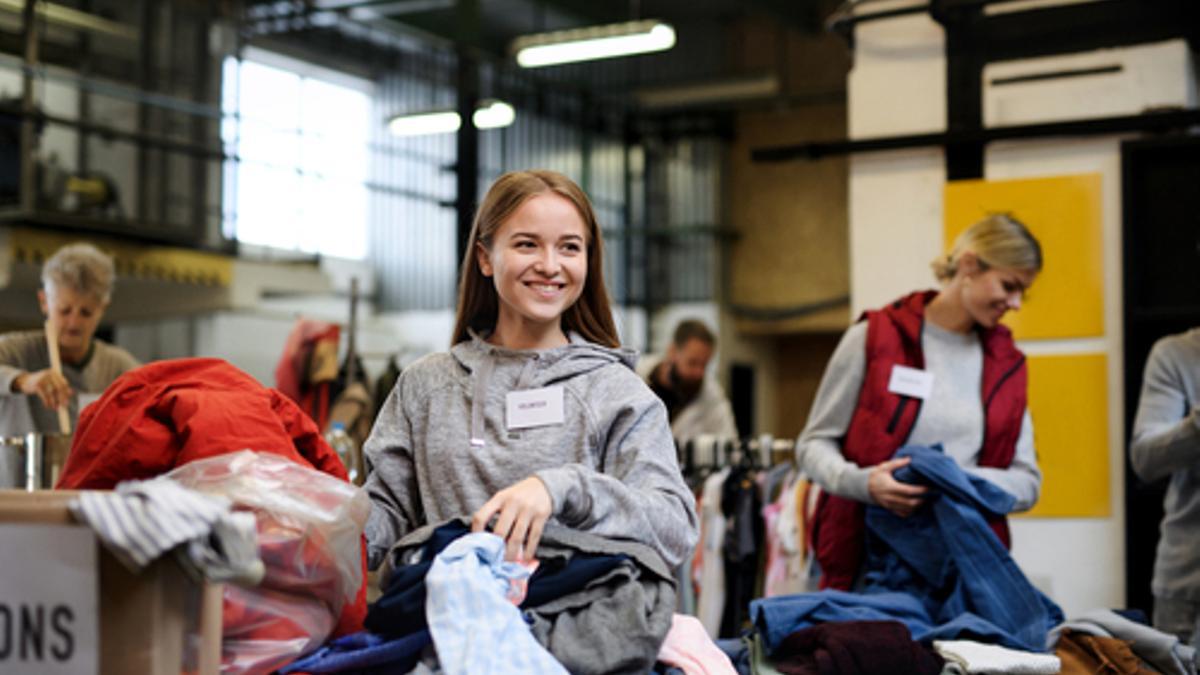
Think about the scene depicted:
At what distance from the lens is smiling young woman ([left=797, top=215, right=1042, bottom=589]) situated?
331cm

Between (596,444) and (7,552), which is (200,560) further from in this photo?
(596,444)

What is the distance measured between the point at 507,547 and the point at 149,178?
407 inches

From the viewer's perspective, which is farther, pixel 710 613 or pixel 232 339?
pixel 232 339

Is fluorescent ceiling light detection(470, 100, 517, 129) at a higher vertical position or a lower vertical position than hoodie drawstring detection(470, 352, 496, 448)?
higher

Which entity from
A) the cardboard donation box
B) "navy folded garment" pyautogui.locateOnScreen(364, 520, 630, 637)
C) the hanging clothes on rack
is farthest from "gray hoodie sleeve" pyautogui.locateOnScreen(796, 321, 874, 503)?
the hanging clothes on rack

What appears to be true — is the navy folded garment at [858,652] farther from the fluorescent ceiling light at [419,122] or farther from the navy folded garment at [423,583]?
the fluorescent ceiling light at [419,122]

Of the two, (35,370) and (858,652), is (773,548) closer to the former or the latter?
(35,370)

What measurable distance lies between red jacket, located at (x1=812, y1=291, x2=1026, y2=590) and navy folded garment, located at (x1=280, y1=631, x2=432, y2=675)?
1.80 meters

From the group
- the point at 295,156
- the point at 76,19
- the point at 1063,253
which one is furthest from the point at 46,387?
the point at 295,156

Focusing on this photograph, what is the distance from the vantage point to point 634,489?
71.3 inches

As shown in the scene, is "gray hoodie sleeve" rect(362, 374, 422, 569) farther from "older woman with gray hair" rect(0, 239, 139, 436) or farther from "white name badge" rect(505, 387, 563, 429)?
"older woman with gray hair" rect(0, 239, 139, 436)

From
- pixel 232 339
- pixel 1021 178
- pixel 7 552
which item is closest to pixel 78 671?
pixel 7 552

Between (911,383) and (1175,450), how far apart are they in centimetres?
71

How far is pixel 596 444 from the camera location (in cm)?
190
